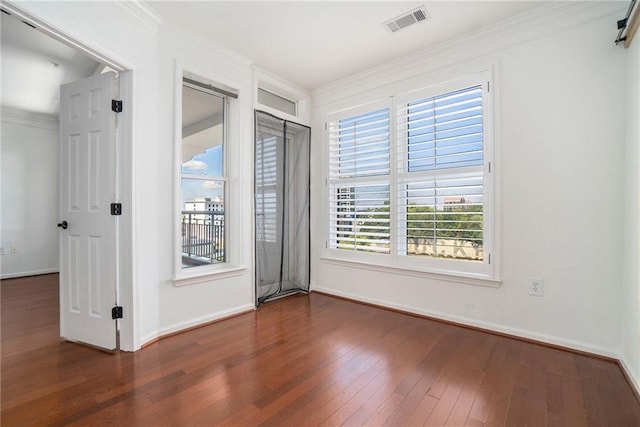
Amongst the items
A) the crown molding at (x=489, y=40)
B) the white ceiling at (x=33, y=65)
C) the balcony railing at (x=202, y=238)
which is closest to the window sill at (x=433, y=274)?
the balcony railing at (x=202, y=238)

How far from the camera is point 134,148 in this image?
7.66ft

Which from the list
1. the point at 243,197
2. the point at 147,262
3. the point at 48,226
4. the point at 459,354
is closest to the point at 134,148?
the point at 147,262

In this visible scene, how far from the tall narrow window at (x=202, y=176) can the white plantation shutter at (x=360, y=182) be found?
144cm

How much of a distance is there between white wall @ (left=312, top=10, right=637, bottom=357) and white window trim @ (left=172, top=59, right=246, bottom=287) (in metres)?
2.37

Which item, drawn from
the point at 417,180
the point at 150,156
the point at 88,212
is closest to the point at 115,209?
the point at 88,212

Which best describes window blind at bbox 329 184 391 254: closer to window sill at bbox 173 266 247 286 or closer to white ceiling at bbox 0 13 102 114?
window sill at bbox 173 266 247 286

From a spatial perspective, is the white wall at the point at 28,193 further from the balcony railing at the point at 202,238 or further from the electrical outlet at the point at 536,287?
the electrical outlet at the point at 536,287

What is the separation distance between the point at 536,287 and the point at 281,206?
277 centimetres

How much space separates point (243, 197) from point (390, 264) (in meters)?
1.87

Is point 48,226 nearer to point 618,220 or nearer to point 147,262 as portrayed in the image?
point 147,262

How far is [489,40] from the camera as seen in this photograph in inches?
107

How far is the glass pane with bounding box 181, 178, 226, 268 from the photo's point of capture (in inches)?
121

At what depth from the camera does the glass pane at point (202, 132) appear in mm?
3045

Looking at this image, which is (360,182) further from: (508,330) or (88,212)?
(88,212)
